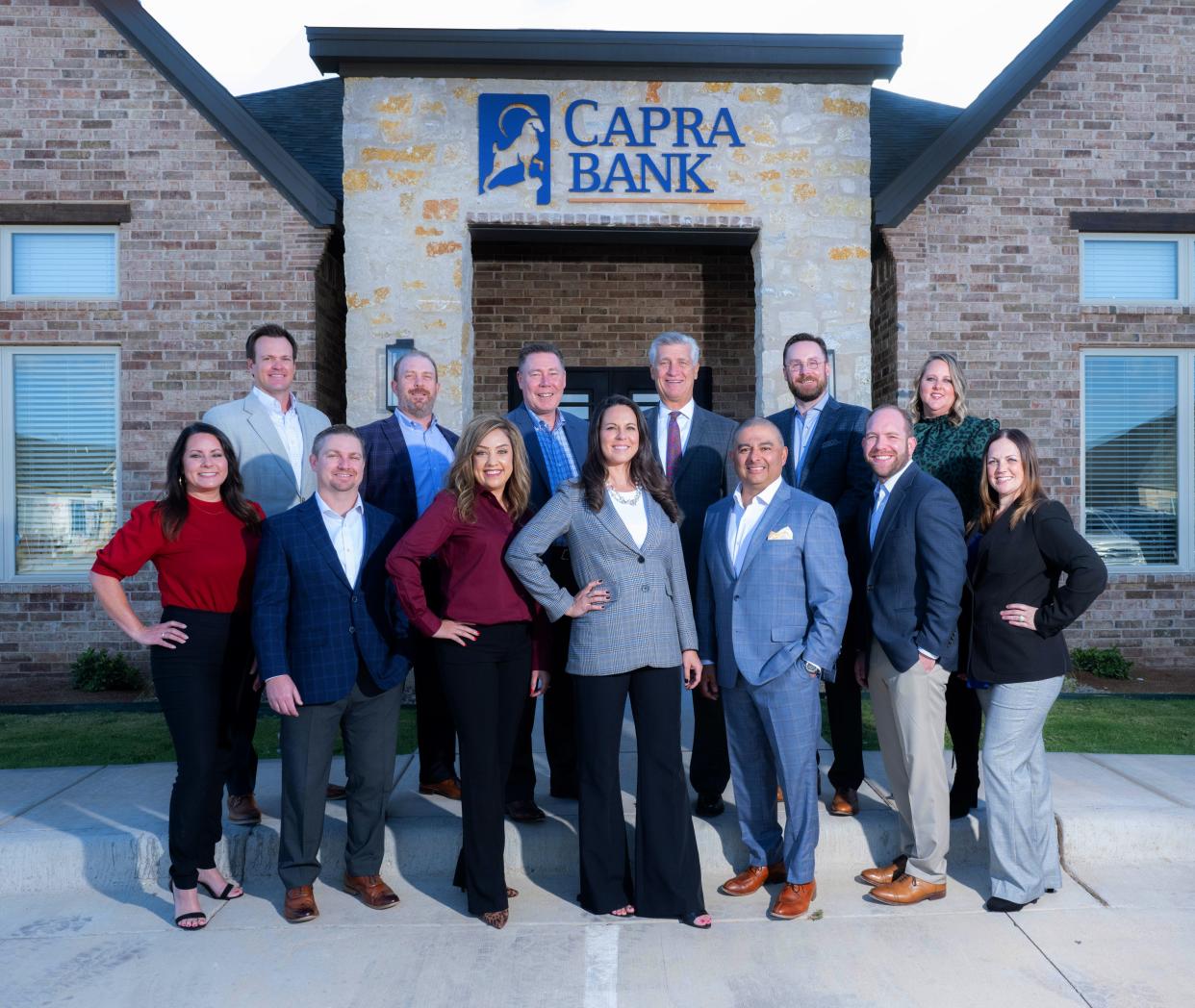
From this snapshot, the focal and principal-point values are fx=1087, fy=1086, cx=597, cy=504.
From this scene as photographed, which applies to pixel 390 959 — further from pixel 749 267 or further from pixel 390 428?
pixel 749 267

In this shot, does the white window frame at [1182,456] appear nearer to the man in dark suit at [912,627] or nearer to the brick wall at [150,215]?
the man in dark suit at [912,627]

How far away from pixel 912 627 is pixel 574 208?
540 centimetres

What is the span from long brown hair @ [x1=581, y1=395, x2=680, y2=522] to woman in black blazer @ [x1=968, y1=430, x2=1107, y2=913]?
1.31 metres

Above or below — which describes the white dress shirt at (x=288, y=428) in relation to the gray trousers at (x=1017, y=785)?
above

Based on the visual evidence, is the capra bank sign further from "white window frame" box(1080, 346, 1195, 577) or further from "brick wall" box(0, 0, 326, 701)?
"white window frame" box(1080, 346, 1195, 577)

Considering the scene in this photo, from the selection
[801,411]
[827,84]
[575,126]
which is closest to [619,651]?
[801,411]

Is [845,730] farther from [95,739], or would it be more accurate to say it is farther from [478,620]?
[95,739]

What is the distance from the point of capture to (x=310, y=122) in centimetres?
1115

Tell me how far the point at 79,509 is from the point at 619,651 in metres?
6.78

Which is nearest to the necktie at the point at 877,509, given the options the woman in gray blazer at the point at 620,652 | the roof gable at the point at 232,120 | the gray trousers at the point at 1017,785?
the gray trousers at the point at 1017,785

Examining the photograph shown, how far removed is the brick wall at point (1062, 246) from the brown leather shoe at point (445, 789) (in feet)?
17.6

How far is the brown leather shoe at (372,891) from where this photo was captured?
14.4ft

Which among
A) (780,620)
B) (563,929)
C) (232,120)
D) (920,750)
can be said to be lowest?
(563,929)

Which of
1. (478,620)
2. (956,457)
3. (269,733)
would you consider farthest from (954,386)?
(269,733)
